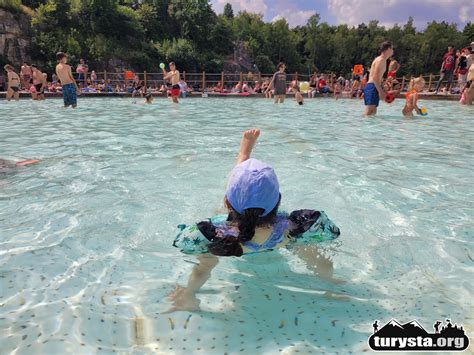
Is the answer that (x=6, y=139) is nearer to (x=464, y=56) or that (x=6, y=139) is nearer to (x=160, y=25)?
(x=464, y=56)

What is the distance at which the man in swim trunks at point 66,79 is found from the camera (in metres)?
11.2

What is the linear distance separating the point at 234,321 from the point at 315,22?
83329 mm

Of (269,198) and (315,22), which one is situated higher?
(315,22)

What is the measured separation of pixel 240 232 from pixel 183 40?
38.9 m

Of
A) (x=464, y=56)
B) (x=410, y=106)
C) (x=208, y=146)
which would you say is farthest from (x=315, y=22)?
(x=208, y=146)

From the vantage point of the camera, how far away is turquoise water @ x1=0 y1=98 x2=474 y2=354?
1821 mm

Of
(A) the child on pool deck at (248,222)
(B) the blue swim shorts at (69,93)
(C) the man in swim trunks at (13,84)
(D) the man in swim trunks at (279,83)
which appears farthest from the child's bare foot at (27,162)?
(C) the man in swim trunks at (13,84)

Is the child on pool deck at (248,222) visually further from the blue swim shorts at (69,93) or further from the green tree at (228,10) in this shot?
the green tree at (228,10)

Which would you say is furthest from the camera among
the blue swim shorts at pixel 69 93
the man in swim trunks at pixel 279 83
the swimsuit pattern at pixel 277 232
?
the man in swim trunks at pixel 279 83

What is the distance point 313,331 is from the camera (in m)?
1.84

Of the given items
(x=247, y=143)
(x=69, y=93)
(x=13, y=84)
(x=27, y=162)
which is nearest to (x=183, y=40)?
(x=13, y=84)

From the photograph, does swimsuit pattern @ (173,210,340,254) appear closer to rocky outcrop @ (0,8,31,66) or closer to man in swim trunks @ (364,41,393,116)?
man in swim trunks @ (364,41,393,116)

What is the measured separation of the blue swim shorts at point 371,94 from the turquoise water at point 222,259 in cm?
424

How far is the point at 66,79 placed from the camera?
11531 millimetres
